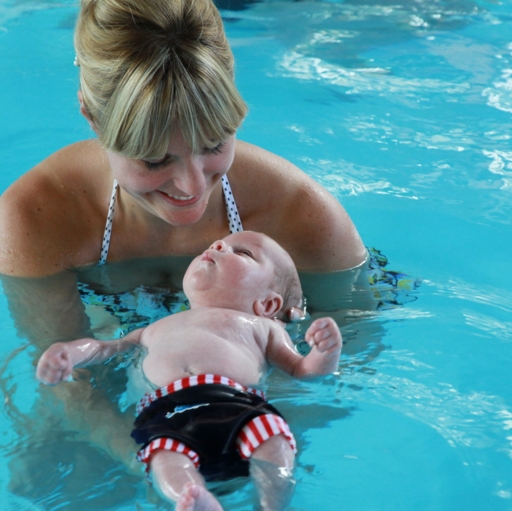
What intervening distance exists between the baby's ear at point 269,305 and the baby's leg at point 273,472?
0.72m

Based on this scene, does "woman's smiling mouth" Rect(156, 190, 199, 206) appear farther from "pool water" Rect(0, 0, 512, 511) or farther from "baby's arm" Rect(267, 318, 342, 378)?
"pool water" Rect(0, 0, 512, 511)

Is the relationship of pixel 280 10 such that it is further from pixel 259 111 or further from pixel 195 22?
pixel 195 22

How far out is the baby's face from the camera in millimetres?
2549

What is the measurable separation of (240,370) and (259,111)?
3379 mm

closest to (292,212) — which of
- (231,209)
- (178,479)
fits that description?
(231,209)

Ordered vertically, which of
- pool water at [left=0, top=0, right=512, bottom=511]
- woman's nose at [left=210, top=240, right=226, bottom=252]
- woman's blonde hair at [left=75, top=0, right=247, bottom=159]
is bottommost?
pool water at [left=0, top=0, right=512, bottom=511]

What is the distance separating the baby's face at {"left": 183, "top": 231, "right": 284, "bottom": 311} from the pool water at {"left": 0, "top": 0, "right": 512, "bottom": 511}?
329 mm

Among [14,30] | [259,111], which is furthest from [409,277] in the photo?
[14,30]

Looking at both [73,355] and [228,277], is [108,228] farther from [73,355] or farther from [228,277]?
[73,355]

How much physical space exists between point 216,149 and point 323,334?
0.70 metres

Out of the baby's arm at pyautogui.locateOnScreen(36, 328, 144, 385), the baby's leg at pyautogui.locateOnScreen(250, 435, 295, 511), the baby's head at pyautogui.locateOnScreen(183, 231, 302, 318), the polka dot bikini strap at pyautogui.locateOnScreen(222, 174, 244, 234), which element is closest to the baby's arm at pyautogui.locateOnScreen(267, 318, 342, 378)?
the baby's head at pyautogui.locateOnScreen(183, 231, 302, 318)

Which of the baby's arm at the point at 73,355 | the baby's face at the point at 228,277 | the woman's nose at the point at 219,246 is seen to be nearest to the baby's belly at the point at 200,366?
the baby's arm at the point at 73,355

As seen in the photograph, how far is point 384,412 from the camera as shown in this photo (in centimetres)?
253

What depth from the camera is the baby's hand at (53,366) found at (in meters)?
2.06
